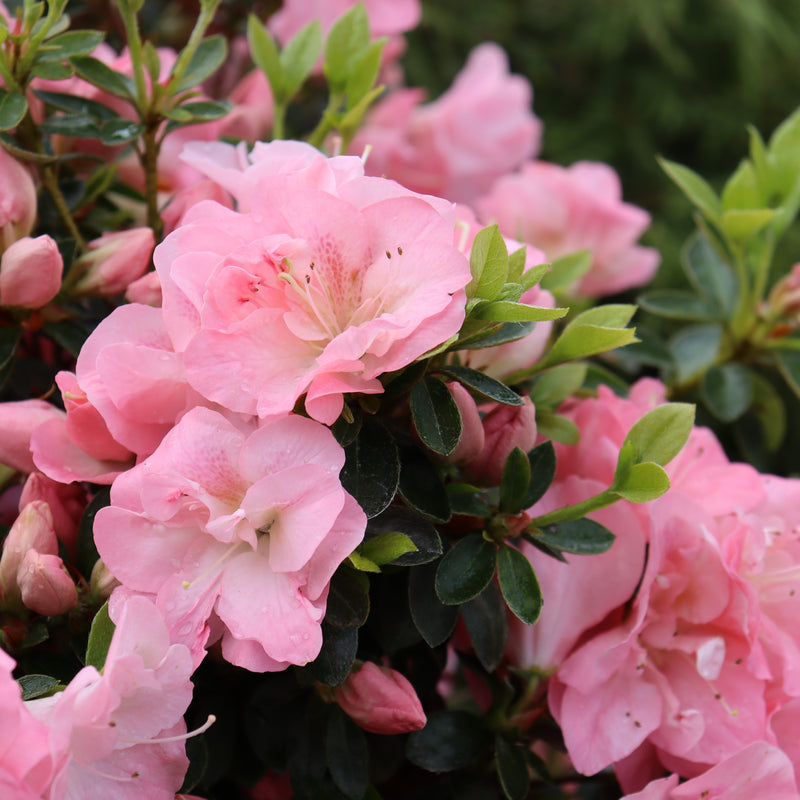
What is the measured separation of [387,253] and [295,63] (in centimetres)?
26

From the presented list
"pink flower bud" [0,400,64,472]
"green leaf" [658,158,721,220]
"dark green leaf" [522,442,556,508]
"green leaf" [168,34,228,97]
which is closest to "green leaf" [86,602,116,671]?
"pink flower bud" [0,400,64,472]

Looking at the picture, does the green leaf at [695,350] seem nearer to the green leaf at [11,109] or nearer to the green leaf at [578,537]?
the green leaf at [578,537]

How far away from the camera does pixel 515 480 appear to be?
46 centimetres

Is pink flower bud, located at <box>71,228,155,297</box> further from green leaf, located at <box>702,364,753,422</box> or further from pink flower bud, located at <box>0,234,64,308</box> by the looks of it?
green leaf, located at <box>702,364,753,422</box>

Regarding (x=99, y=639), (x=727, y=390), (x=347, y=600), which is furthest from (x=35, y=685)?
(x=727, y=390)

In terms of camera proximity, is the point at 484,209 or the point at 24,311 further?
the point at 484,209

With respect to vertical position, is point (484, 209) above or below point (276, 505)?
below

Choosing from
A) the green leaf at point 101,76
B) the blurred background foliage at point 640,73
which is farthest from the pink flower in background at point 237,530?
the blurred background foliage at point 640,73

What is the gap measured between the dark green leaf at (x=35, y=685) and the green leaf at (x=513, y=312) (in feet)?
0.79

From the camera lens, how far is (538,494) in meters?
0.47

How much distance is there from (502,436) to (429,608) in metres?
0.09

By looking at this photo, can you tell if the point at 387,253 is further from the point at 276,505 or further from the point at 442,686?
the point at 442,686

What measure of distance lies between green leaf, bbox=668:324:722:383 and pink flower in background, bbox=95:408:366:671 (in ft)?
1.42

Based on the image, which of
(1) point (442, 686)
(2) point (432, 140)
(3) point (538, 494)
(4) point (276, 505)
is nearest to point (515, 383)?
(3) point (538, 494)
